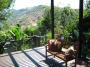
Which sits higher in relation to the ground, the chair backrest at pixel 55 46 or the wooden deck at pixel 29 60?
the chair backrest at pixel 55 46

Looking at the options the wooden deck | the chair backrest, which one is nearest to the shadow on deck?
the wooden deck

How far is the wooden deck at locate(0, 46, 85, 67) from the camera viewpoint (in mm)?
6595

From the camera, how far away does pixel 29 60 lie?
7.11 metres

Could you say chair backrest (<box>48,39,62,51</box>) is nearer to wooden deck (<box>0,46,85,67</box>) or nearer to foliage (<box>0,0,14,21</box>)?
wooden deck (<box>0,46,85,67</box>)

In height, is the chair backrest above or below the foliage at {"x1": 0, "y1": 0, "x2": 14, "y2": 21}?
below

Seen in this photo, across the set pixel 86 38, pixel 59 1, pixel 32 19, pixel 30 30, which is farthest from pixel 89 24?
pixel 32 19

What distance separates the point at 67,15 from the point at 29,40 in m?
6.17

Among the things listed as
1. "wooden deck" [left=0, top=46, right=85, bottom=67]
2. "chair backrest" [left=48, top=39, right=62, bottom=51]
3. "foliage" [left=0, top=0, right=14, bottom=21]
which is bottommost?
"wooden deck" [left=0, top=46, right=85, bottom=67]

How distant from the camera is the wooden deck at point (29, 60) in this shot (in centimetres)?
659

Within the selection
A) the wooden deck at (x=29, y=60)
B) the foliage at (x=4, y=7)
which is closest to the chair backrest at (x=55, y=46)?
the wooden deck at (x=29, y=60)

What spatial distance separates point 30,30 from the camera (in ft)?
41.3

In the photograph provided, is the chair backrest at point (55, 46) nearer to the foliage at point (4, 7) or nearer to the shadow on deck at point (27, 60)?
the shadow on deck at point (27, 60)

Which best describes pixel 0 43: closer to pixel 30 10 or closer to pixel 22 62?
pixel 22 62

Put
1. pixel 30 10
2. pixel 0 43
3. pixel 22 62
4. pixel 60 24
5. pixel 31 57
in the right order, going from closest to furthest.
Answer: pixel 22 62, pixel 31 57, pixel 0 43, pixel 60 24, pixel 30 10
